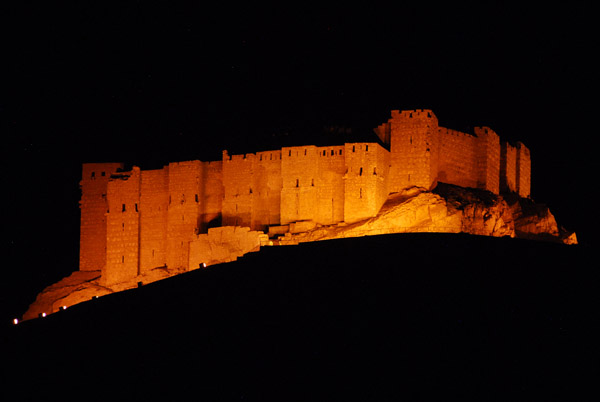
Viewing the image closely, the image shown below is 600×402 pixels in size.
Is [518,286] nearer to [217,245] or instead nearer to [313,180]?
[313,180]

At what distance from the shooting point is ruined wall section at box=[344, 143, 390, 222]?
3341 cm

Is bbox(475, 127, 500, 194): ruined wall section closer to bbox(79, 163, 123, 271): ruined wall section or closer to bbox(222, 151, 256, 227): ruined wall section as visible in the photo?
bbox(222, 151, 256, 227): ruined wall section

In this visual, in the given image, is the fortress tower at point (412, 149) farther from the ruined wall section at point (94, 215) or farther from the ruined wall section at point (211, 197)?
the ruined wall section at point (94, 215)

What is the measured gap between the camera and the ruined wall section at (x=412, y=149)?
113ft

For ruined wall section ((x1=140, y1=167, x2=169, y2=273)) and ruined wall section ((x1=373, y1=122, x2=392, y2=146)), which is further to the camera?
ruined wall section ((x1=140, y1=167, x2=169, y2=273))

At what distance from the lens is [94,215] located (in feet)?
139

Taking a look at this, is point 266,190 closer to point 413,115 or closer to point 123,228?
point 413,115

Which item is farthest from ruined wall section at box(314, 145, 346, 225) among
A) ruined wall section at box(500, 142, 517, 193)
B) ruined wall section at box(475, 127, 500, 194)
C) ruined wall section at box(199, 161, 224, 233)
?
ruined wall section at box(500, 142, 517, 193)

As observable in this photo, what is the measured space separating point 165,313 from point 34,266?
36574mm

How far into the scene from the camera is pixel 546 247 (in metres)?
22.1

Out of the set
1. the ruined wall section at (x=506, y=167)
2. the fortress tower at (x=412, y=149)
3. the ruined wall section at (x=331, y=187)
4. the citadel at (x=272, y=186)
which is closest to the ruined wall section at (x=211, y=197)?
the citadel at (x=272, y=186)

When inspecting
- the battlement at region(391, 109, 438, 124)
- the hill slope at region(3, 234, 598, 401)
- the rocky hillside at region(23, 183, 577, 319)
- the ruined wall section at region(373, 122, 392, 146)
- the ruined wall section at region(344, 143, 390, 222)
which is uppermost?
the battlement at region(391, 109, 438, 124)

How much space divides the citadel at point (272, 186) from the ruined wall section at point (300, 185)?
2.0 inches

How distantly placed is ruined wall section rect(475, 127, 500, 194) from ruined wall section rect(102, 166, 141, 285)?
19.8 meters
